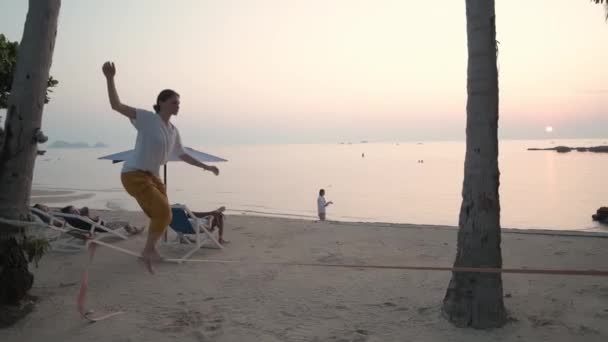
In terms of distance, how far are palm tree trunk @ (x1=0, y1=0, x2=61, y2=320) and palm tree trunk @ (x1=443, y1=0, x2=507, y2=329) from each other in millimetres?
4617

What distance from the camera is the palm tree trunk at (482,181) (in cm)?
474

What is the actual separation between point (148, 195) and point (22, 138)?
5.59 feet

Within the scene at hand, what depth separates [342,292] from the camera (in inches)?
235

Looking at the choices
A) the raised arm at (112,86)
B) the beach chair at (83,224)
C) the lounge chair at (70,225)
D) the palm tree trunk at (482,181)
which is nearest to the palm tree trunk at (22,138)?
the raised arm at (112,86)

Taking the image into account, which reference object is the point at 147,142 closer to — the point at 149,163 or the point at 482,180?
the point at 149,163

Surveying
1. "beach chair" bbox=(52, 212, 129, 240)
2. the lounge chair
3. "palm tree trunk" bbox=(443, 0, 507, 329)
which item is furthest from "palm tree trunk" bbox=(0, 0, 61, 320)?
"palm tree trunk" bbox=(443, 0, 507, 329)

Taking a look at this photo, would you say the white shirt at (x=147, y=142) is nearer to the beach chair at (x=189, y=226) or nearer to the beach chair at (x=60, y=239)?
the beach chair at (x=189, y=226)

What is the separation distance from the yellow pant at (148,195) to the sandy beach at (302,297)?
43.7 inches

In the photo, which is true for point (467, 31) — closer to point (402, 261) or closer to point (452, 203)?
point (402, 261)

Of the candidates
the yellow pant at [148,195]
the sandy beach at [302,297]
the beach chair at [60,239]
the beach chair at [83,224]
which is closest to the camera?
the yellow pant at [148,195]

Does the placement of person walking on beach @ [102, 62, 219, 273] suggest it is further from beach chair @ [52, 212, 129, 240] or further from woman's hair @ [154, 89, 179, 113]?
beach chair @ [52, 212, 129, 240]

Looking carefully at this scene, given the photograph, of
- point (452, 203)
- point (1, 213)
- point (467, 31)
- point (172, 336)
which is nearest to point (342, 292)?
point (172, 336)

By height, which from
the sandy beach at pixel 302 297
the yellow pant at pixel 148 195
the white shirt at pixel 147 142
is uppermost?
the white shirt at pixel 147 142

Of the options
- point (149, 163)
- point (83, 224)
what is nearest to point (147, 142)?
point (149, 163)
